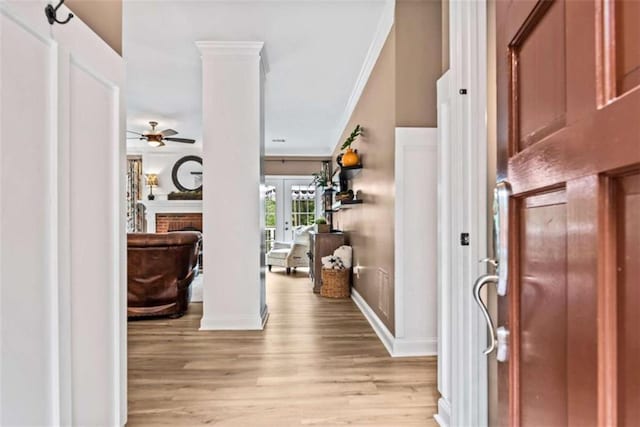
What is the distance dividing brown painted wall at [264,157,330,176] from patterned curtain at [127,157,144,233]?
2746 millimetres

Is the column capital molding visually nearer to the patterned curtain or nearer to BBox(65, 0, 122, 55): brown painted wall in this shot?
BBox(65, 0, 122, 55): brown painted wall

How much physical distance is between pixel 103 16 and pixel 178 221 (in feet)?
23.2

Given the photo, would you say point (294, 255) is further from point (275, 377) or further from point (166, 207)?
point (275, 377)

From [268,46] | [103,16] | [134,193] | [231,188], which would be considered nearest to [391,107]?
[268,46]

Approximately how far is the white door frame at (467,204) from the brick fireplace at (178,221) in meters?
7.15

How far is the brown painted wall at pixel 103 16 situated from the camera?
1.41 metres

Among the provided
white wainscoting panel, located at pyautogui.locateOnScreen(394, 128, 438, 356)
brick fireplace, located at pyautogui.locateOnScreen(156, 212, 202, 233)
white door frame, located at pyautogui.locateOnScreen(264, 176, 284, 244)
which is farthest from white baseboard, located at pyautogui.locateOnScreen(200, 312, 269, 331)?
white door frame, located at pyautogui.locateOnScreen(264, 176, 284, 244)

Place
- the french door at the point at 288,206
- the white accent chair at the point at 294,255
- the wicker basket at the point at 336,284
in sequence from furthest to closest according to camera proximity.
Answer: the french door at the point at 288,206 → the white accent chair at the point at 294,255 → the wicker basket at the point at 336,284

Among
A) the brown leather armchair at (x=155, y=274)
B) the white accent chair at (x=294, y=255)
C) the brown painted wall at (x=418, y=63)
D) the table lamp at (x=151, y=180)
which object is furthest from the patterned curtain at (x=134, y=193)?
the brown painted wall at (x=418, y=63)

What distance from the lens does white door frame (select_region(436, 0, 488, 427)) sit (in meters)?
1.57

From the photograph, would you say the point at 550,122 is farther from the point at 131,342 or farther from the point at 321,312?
the point at 321,312

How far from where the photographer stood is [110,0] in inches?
62.7

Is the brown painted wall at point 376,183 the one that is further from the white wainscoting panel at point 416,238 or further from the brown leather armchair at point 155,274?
the brown leather armchair at point 155,274

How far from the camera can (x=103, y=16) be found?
1.55m
